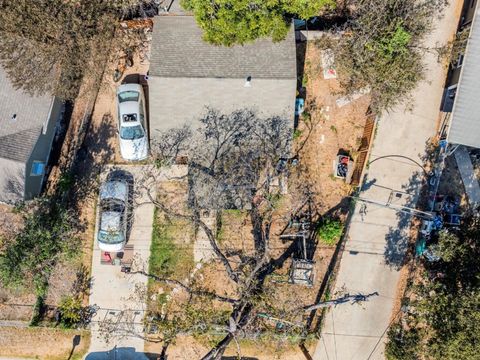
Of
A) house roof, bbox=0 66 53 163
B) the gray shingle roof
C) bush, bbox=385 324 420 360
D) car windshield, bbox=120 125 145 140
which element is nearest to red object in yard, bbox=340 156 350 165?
the gray shingle roof

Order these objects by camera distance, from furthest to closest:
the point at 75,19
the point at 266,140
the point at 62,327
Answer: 1. the point at 62,327
2. the point at 266,140
3. the point at 75,19

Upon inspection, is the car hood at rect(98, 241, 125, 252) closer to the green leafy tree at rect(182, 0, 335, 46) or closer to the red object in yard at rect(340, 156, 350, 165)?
the green leafy tree at rect(182, 0, 335, 46)

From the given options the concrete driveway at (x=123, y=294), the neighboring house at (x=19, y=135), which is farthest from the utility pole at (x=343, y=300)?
the neighboring house at (x=19, y=135)

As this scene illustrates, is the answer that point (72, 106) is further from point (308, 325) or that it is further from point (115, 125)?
point (308, 325)

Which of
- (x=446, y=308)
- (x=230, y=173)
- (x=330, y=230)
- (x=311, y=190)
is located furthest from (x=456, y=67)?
(x=230, y=173)

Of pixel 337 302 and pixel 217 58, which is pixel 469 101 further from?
pixel 217 58

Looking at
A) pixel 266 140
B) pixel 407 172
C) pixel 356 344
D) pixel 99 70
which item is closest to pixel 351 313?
pixel 356 344
